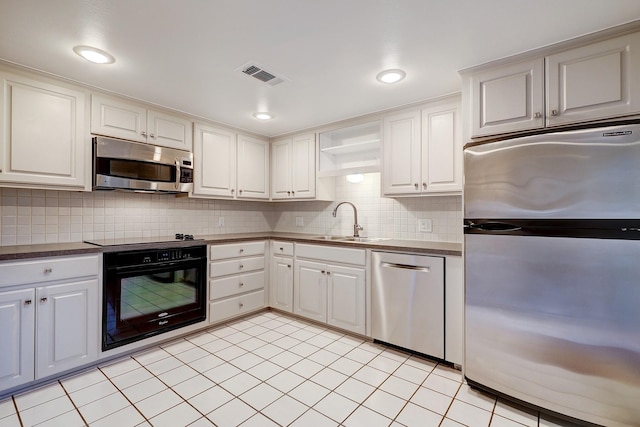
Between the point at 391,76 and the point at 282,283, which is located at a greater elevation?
the point at 391,76

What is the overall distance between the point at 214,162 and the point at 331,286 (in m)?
1.85

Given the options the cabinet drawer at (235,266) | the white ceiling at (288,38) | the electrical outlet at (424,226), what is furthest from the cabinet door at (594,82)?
the cabinet drawer at (235,266)

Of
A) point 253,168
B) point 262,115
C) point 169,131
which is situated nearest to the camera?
point 169,131

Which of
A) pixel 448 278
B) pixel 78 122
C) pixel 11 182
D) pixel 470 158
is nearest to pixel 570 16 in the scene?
pixel 470 158

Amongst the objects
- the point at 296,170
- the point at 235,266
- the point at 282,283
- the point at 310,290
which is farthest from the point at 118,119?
the point at 310,290

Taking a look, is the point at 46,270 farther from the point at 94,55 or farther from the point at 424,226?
the point at 424,226

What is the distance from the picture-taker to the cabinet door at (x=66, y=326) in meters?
2.03

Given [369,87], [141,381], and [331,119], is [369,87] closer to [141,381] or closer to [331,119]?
[331,119]

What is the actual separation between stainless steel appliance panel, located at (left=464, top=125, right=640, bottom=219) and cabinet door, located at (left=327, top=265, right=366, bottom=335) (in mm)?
1232

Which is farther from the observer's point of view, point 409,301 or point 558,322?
point 409,301

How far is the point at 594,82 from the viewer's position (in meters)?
1.69

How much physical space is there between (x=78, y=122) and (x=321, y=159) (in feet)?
7.36

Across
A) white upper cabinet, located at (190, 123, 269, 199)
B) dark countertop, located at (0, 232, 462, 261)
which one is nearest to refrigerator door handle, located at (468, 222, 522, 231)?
dark countertop, located at (0, 232, 462, 261)

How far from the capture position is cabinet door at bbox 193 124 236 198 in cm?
320
